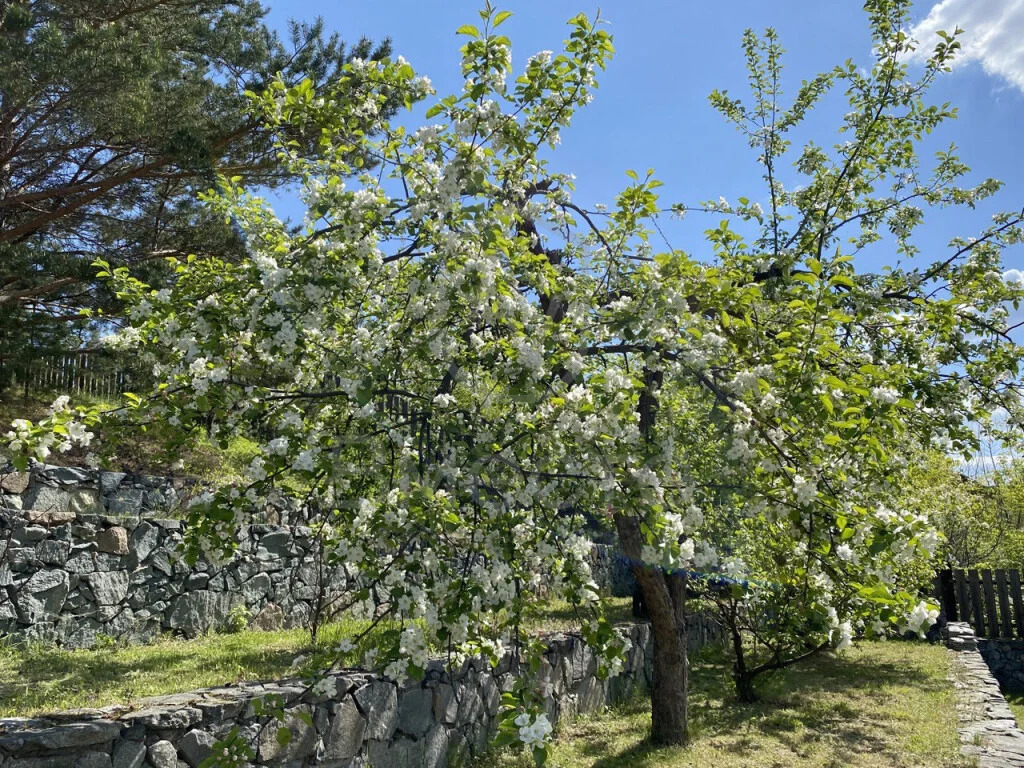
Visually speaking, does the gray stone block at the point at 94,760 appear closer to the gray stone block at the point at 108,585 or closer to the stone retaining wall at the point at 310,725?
the stone retaining wall at the point at 310,725

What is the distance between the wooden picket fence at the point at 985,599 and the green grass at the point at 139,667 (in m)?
10.2

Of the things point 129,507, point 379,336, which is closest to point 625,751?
point 379,336

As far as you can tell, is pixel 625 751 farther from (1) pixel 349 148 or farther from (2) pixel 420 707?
(1) pixel 349 148

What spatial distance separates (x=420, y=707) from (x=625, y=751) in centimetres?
193

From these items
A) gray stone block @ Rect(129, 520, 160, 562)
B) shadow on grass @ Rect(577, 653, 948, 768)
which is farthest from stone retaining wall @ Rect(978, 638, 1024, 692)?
gray stone block @ Rect(129, 520, 160, 562)

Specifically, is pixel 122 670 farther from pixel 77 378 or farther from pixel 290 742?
pixel 77 378

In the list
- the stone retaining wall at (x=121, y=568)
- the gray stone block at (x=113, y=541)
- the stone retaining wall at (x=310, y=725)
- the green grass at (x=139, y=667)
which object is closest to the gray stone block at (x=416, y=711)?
the stone retaining wall at (x=310, y=725)

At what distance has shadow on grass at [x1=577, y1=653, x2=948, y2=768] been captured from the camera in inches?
244

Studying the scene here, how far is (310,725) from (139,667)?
7.10ft

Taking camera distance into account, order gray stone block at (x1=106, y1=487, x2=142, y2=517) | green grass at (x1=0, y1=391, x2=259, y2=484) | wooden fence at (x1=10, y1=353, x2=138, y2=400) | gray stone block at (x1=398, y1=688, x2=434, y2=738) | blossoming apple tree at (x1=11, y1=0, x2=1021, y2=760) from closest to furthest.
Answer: blossoming apple tree at (x1=11, y1=0, x2=1021, y2=760), gray stone block at (x1=398, y1=688, x2=434, y2=738), gray stone block at (x1=106, y1=487, x2=142, y2=517), green grass at (x1=0, y1=391, x2=259, y2=484), wooden fence at (x1=10, y1=353, x2=138, y2=400)

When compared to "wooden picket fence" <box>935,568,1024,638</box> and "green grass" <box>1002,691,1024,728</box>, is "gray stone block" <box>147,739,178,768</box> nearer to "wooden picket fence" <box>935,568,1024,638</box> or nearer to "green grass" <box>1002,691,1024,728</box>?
"green grass" <box>1002,691,1024,728</box>

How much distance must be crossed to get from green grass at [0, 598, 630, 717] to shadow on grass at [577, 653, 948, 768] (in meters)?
1.79

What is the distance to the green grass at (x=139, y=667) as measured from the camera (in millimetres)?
4754

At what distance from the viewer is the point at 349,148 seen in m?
4.25
